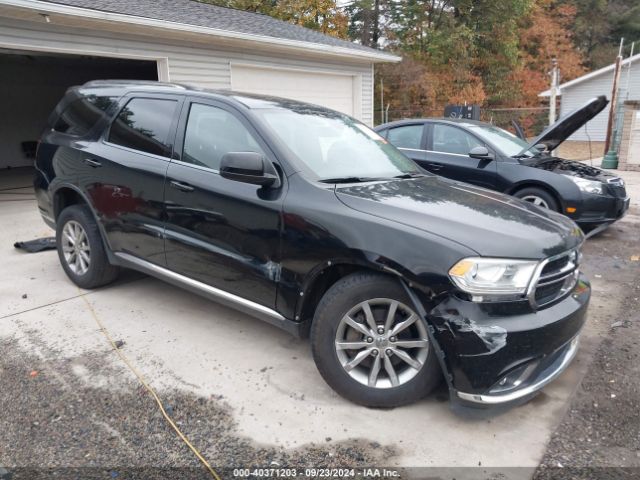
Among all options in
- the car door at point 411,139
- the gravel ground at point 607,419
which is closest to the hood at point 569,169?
the car door at point 411,139

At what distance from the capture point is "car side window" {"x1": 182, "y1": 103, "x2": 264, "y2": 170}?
3.38 metres

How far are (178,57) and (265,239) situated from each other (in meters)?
7.33

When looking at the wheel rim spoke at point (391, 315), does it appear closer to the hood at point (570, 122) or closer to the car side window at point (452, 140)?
the hood at point (570, 122)

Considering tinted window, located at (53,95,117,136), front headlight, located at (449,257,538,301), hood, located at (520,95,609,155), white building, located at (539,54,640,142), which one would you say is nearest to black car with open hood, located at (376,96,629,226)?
hood, located at (520,95,609,155)

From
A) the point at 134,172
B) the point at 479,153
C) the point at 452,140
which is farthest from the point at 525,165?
the point at 134,172

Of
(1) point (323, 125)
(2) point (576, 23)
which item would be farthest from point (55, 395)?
(2) point (576, 23)

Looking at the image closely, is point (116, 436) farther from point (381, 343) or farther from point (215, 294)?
point (381, 343)

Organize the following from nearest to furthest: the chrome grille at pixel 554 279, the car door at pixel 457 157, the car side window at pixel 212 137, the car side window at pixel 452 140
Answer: the chrome grille at pixel 554 279
the car side window at pixel 212 137
the car door at pixel 457 157
the car side window at pixel 452 140

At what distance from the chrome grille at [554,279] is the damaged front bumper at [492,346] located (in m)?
0.08

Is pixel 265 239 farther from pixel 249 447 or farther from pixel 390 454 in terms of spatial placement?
pixel 390 454

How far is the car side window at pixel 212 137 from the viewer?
3381 millimetres

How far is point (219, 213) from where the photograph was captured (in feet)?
10.8

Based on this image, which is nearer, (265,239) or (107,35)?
(265,239)

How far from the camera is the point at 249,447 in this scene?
8.32ft
